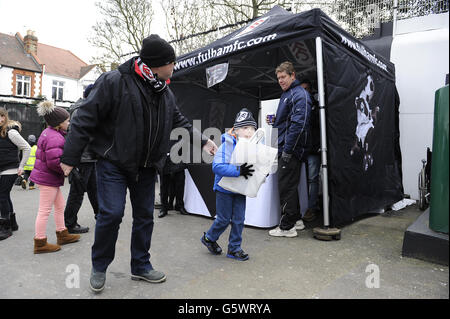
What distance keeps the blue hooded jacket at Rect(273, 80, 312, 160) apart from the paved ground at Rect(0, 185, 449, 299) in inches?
43.8

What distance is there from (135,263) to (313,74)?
5175mm

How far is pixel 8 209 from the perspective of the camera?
434 centimetres

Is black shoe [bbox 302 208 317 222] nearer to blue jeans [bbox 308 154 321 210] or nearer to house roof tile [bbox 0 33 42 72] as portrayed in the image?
blue jeans [bbox 308 154 321 210]

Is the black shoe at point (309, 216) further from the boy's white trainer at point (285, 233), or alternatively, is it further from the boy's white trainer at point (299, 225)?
the boy's white trainer at point (285, 233)

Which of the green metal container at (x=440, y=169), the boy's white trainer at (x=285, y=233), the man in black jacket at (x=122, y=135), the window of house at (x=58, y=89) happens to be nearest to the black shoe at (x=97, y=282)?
the man in black jacket at (x=122, y=135)

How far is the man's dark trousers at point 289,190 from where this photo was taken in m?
4.12

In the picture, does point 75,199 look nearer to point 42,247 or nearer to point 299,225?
point 42,247

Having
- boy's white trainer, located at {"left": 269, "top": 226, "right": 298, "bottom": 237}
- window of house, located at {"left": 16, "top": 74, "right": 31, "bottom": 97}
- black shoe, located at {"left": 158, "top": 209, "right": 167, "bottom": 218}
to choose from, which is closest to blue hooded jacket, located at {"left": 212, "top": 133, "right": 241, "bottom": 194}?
boy's white trainer, located at {"left": 269, "top": 226, "right": 298, "bottom": 237}

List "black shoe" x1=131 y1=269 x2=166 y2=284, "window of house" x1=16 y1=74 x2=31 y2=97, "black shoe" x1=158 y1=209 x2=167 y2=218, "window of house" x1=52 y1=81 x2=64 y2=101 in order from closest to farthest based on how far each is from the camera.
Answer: "black shoe" x1=131 y1=269 x2=166 y2=284 → "black shoe" x1=158 y1=209 x2=167 y2=218 → "window of house" x1=16 y1=74 x2=31 y2=97 → "window of house" x1=52 y1=81 x2=64 y2=101

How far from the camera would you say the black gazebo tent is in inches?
158

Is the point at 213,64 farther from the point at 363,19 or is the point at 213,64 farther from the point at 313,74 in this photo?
the point at 363,19

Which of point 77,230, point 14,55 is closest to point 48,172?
point 77,230

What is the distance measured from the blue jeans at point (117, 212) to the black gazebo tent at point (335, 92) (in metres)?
2.19

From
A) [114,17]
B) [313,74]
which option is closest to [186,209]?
[313,74]
